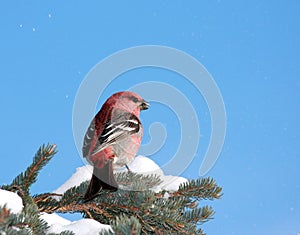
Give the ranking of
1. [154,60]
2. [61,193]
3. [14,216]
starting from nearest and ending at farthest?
[14,216] → [61,193] → [154,60]

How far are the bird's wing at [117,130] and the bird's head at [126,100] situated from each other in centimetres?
7

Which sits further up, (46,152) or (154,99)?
(154,99)

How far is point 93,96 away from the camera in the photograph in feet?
11.5

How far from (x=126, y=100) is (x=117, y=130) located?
324mm

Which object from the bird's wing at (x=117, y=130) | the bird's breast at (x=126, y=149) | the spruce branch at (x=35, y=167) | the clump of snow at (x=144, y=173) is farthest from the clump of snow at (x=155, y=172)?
the spruce branch at (x=35, y=167)

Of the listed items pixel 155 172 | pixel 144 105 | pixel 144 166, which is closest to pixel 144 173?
pixel 155 172

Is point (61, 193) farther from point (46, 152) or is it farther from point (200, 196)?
point (200, 196)

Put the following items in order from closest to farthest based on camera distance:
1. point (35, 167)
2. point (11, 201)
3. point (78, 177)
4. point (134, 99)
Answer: point (11, 201) < point (35, 167) < point (78, 177) < point (134, 99)

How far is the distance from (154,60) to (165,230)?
4.89 feet

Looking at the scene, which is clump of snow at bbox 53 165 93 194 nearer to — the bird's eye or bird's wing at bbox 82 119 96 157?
bird's wing at bbox 82 119 96 157

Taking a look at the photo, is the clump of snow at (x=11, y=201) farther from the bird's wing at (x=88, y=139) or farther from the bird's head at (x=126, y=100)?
the bird's head at (x=126, y=100)

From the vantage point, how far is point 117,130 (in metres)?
4.08

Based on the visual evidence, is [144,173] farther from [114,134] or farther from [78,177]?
[78,177]

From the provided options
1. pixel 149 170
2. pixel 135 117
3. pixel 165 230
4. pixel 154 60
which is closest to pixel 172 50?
pixel 154 60
